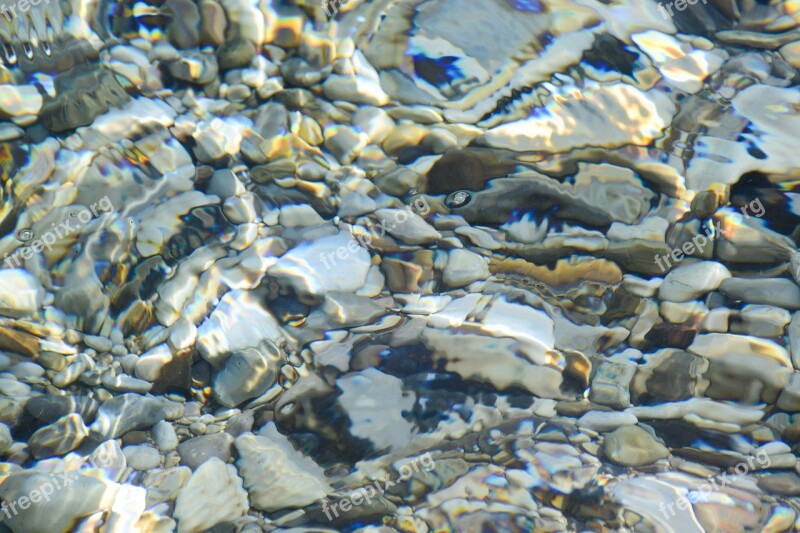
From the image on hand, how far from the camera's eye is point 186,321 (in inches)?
86.4

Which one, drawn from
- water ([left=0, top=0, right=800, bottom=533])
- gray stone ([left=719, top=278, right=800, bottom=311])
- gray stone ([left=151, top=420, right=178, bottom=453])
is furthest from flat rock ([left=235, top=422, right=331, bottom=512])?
gray stone ([left=719, top=278, right=800, bottom=311])

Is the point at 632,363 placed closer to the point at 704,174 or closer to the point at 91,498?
the point at 704,174

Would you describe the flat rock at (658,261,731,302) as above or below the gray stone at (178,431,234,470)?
above

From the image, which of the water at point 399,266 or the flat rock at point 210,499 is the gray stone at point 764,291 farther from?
the flat rock at point 210,499

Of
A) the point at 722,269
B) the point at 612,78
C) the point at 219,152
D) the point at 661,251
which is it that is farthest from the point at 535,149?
the point at 219,152

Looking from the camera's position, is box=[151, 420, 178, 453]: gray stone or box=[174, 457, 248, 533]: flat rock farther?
box=[151, 420, 178, 453]: gray stone

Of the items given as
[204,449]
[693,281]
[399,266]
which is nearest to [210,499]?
[204,449]

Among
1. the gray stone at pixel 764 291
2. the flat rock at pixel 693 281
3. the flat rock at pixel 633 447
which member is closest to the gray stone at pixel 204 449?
the flat rock at pixel 633 447

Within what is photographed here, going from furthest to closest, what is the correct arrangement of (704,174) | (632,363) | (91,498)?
(704,174) → (632,363) → (91,498)

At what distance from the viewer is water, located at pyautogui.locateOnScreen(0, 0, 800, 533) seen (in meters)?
1.93

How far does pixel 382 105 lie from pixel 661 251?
3.77 ft

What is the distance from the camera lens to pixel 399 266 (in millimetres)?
2318

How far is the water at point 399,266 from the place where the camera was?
193 centimetres

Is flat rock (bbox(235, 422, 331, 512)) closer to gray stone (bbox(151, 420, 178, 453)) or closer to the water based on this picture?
the water
